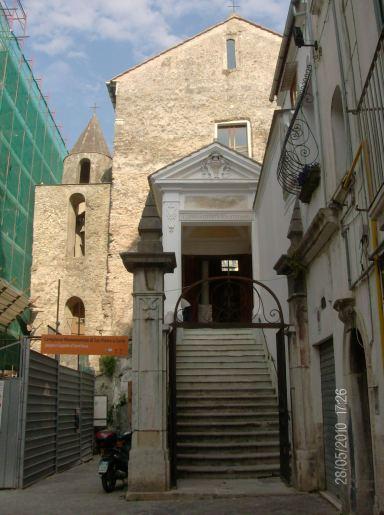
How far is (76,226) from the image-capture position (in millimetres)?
27297

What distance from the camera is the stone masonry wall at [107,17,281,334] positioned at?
24.1 m

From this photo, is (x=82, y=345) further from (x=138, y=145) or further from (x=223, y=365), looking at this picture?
(x=138, y=145)

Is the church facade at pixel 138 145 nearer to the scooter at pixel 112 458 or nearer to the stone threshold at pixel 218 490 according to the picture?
the scooter at pixel 112 458

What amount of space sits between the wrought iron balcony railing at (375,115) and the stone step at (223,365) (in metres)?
8.27

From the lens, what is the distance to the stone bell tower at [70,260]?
2383 centimetres

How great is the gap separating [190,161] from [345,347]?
11259 mm

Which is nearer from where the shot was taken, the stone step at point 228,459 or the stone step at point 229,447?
the stone step at point 228,459

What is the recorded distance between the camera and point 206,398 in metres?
11.7

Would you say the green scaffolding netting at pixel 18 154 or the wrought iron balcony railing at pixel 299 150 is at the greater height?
the green scaffolding netting at pixel 18 154

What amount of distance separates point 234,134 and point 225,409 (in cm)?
1572

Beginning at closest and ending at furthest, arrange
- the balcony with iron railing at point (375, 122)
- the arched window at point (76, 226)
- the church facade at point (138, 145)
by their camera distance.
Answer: the balcony with iron railing at point (375, 122) < the church facade at point (138, 145) < the arched window at point (76, 226)

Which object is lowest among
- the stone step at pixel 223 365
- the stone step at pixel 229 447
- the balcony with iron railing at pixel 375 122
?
the stone step at pixel 229 447

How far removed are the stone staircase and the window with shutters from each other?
12.0 meters

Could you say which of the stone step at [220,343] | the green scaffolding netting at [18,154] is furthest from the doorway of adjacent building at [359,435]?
the green scaffolding netting at [18,154]
